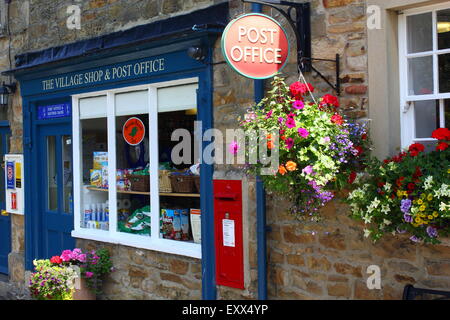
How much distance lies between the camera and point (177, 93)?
21.4 ft

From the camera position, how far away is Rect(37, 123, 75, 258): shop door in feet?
27.1

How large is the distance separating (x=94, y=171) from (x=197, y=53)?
105 inches

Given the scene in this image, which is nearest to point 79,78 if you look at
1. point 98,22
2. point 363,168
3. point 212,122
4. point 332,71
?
point 98,22

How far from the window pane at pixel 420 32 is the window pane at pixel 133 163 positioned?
3216mm

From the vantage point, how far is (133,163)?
7.24 m

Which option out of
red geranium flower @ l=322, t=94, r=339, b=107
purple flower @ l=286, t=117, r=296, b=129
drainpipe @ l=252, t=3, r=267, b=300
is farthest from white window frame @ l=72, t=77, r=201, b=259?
purple flower @ l=286, t=117, r=296, b=129

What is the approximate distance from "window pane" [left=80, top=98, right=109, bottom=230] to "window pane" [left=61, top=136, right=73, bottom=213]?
1.08 ft

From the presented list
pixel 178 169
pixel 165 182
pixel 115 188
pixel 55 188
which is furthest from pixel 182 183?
pixel 55 188

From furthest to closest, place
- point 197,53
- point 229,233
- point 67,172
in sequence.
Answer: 1. point 67,172
2. point 197,53
3. point 229,233

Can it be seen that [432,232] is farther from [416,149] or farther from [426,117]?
[426,117]

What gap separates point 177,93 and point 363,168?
101 inches

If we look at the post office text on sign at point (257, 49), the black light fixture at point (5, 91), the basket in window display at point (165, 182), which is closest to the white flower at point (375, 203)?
the post office text on sign at point (257, 49)

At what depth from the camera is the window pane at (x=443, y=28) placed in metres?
4.47

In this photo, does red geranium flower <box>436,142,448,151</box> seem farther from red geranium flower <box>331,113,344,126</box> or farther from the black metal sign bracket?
the black metal sign bracket
